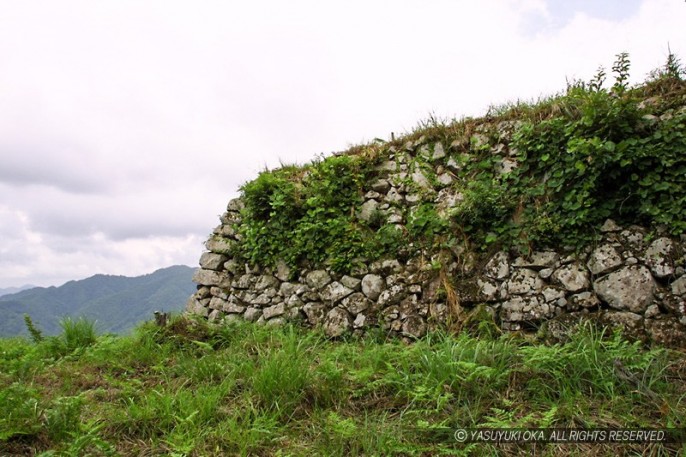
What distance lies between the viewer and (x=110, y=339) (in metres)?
5.34

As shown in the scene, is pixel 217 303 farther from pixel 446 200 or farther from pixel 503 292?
pixel 503 292

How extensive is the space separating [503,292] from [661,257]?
59.7 inches

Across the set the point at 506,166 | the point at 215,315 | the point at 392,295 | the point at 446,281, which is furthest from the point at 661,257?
the point at 215,315

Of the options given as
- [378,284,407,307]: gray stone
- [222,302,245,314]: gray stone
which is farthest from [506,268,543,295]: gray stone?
[222,302,245,314]: gray stone

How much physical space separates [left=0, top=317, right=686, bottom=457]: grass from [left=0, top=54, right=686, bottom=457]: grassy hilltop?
0.05 ft

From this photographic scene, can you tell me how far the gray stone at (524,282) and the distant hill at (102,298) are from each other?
11386 centimetres

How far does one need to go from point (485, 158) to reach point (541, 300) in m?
2.01

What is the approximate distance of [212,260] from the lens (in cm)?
658

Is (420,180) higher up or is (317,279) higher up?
(420,180)

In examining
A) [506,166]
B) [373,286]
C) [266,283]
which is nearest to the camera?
[506,166]

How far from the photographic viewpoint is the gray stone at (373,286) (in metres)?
4.92

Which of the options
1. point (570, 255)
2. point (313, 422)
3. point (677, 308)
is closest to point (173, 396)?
point (313, 422)

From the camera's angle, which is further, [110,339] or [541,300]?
[110,339]

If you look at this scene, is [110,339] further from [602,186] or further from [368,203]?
[602,186]
